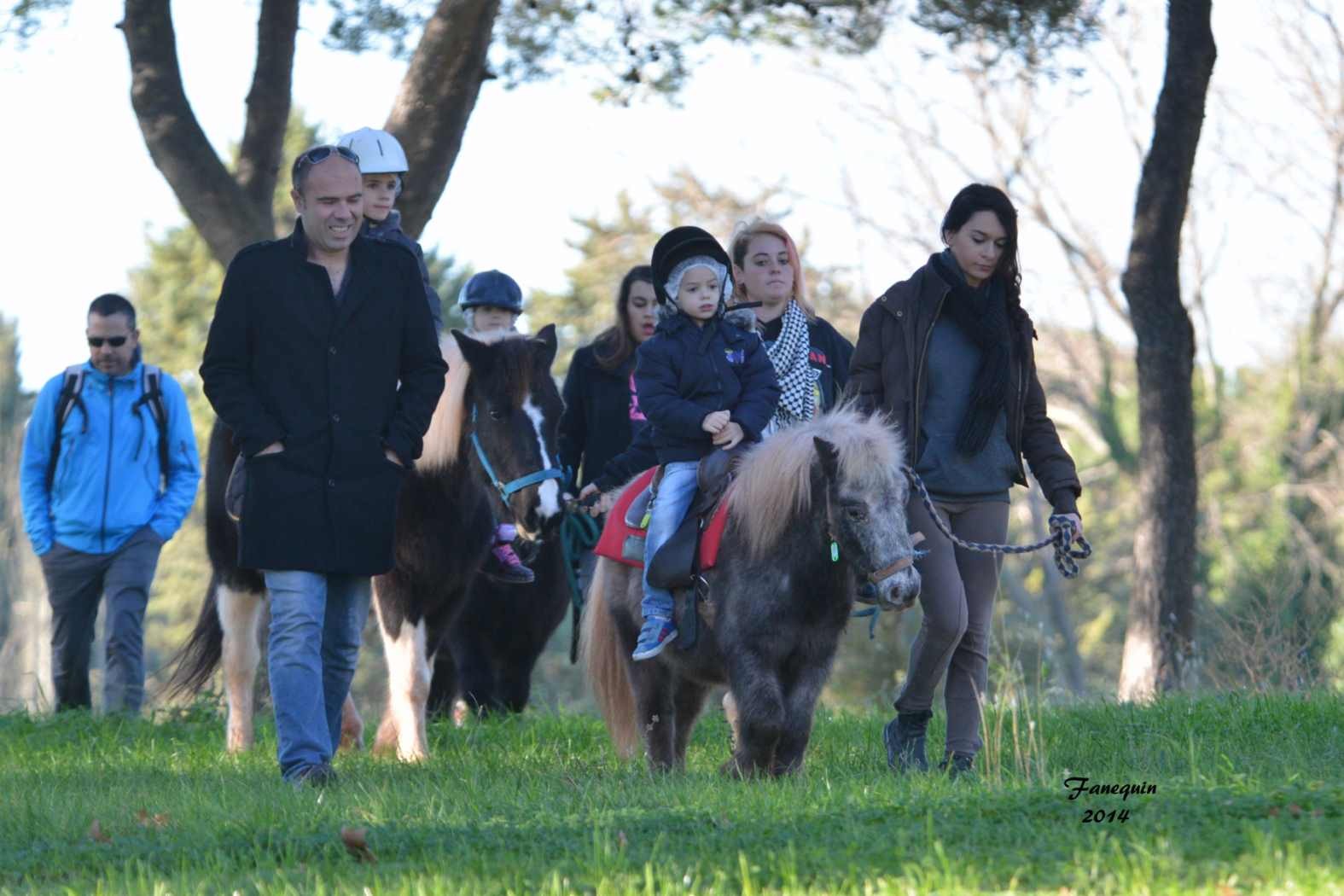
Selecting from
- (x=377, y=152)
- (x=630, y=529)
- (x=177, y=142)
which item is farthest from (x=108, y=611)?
(x=630, y=529)

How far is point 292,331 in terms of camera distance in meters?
7.55

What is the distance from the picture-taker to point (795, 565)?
7.35m

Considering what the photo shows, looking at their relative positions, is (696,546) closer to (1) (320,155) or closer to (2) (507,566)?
(1) (320,155)

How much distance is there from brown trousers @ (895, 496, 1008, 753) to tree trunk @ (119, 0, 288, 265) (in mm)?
6981

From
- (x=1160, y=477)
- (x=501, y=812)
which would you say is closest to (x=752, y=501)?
(x=501, y=812)

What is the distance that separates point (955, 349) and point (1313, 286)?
86.1 ft

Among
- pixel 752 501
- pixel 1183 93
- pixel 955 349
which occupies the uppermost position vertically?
pixel 1183 93

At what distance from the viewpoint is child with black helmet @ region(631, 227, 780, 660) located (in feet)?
25.0

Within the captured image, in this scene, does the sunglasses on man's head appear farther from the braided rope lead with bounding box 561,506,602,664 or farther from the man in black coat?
the braided rope lead with bounding box 561,506,602,664

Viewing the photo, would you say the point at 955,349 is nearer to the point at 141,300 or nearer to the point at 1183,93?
Result: the point at 1183,93

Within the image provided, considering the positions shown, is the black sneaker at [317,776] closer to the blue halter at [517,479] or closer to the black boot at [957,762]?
the blue halter at [517,479]

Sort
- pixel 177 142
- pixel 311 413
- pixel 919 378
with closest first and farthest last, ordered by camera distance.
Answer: pixel 311 413 < pixel 919 378 < pixel 177 142

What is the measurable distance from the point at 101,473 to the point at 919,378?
5.65m

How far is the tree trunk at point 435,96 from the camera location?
12953 mm
